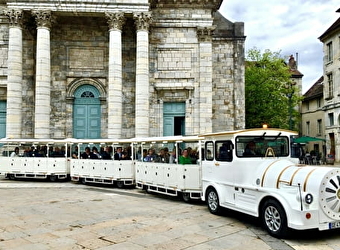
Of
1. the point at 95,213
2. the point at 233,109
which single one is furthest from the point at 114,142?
the point at 233,109

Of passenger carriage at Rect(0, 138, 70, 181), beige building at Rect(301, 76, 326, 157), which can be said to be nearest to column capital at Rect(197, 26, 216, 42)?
passenger carriage at Rect(0, 138, 70, 181)

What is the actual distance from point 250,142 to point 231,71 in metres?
16.7

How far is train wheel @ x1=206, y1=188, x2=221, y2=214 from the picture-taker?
9645 millimetres

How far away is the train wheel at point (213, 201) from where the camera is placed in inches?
380

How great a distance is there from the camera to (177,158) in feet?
39.4

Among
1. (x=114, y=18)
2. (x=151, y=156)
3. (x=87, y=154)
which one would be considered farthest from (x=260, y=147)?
(x=114, y=18)

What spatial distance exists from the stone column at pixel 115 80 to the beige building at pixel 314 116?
26.9m

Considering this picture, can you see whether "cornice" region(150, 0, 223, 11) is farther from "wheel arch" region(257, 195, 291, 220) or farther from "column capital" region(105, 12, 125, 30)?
"wheel arch" region(257, 195, 291, 220)

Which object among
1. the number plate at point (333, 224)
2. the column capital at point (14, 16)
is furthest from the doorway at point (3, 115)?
the number plate at point (333, 224)

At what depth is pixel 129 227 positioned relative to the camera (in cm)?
819

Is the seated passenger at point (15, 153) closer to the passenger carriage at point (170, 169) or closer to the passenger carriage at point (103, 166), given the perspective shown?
the passenger carriage at point (103, 166)

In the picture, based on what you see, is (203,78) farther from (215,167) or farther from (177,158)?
(215,167)

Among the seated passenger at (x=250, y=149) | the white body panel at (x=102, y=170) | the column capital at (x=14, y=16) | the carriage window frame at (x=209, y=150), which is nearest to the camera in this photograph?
the seated passenger at (x=250, y=149)

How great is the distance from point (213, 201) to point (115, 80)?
1264 centimetres
